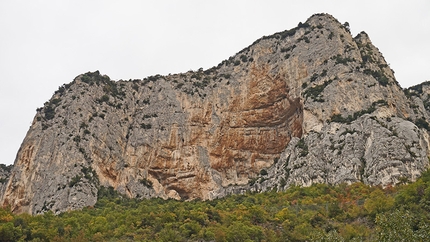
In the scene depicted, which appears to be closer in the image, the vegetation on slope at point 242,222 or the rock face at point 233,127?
the vegetation on slope at point 242,222

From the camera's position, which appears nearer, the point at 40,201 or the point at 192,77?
the point at 40,201

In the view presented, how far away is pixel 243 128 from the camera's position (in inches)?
3034

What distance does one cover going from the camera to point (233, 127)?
7744 cm

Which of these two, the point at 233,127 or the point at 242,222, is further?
the point at 233,127

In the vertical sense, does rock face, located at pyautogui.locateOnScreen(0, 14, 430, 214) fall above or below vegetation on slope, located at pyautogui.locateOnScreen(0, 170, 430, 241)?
above

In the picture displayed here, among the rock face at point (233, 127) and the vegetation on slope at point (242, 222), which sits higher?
the rock face at point (233, 127)

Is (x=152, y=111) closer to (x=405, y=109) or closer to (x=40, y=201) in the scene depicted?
(x=40, y=201)

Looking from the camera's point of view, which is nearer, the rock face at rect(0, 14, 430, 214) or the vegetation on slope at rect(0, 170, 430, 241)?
the vegetation on slope at rect(0, 170, 430, 241)

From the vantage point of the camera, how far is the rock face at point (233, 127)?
60.3 m

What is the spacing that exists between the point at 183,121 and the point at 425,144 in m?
35.9

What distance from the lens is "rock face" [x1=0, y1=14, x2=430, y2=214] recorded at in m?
60.3

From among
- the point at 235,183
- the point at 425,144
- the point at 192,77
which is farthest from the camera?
the point at 192,77

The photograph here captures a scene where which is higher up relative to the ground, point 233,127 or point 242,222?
point 233,127

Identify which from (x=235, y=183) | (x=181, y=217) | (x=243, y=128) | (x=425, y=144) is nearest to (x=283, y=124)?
(x=243, y=128)
